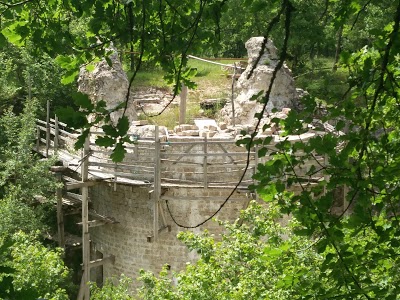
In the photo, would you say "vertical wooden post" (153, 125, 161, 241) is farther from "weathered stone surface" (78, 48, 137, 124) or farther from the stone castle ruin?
"weathered stone surface" (78, 48, 137, 124)

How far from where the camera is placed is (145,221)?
12.9m

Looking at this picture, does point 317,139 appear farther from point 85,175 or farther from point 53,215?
point 53,215

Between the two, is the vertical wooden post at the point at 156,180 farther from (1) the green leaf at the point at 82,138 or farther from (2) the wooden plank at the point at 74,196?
(1) the green leaf at the point at 82,138

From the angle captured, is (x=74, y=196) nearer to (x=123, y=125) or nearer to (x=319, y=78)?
(x=319, y=78)

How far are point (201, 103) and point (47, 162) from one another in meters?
5.90

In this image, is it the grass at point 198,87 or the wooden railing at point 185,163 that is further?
the grass at point 198,87

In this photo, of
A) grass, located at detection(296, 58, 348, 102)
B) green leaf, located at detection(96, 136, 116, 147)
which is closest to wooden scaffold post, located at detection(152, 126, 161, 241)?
grass, located at detection(296, 58, 348, 102)

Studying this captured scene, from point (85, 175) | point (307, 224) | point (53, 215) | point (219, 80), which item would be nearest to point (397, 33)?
point (307, 224)

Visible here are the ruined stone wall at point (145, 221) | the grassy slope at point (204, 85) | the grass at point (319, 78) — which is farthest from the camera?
the grass at point (319, 78)

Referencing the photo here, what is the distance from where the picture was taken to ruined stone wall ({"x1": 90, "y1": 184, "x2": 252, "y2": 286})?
41.1ft

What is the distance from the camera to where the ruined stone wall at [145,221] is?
1254cm

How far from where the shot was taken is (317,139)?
152 inches

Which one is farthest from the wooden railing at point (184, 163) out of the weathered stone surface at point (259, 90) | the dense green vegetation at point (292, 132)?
the weathered stone surface at point (259, 90)

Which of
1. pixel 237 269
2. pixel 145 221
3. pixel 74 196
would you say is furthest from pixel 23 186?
pixel 237 269
